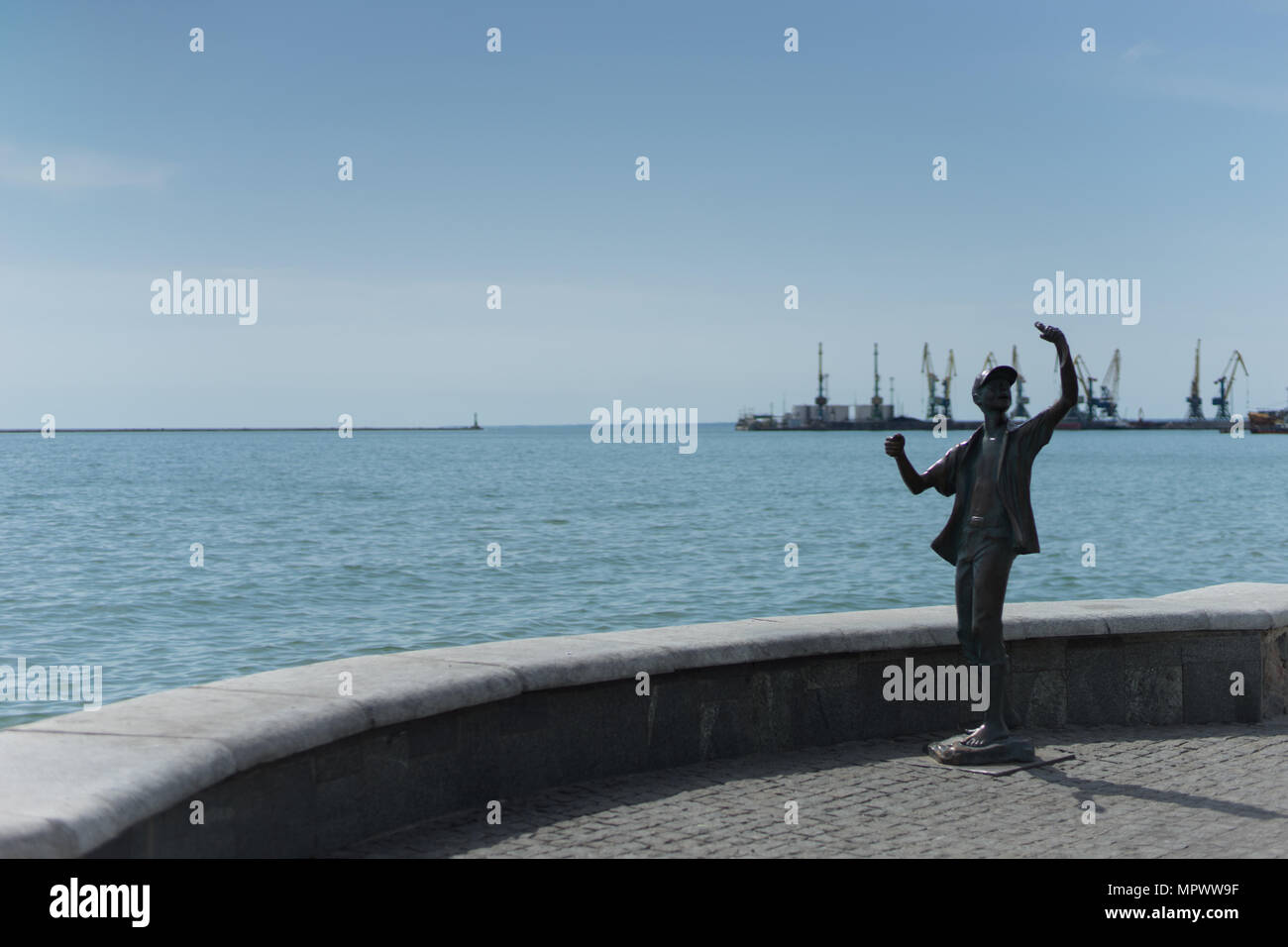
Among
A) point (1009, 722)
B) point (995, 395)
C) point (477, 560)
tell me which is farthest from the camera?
point (477, 560)

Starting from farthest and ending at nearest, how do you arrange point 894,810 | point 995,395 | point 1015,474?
point 995,395
point 1015,474
point 894,810

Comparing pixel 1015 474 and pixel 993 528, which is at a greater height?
pixel 1015 474

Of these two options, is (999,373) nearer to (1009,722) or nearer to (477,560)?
(1009,722)

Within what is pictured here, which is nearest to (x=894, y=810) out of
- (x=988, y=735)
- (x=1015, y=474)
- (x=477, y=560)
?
(x=988, y=735)

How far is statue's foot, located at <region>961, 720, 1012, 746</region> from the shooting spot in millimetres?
6270

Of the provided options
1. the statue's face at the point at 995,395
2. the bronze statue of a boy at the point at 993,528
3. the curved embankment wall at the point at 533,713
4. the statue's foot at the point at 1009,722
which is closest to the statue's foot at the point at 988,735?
the bronze statue of a boy at the point at 993,528

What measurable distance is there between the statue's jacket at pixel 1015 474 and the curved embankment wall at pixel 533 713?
27.8 inches

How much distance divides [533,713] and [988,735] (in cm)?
220

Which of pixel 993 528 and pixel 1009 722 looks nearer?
pixel 993 528

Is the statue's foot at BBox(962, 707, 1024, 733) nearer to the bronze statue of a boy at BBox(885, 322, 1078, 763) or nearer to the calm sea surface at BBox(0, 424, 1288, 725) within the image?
the bronze statue of a boy at BBox(885, 322, 1078, 763)

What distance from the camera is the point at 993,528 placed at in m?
6.25

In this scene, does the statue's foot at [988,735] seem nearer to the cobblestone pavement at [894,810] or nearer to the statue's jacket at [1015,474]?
the cobblestone pavement at [894,810]
